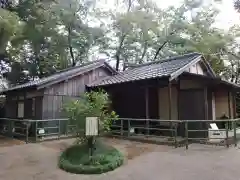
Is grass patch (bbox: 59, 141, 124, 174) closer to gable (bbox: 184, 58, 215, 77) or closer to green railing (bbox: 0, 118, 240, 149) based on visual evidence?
green railing (bbox: 0, 118, 240, 149)

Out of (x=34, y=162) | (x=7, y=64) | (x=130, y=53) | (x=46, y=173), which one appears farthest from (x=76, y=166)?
(x=130, y=53)

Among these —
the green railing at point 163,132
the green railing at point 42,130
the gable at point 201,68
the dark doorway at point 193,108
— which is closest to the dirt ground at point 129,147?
the green railing at point 163,132

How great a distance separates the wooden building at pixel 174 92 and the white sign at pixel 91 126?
11.7 ft

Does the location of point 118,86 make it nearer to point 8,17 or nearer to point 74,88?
point 74,88

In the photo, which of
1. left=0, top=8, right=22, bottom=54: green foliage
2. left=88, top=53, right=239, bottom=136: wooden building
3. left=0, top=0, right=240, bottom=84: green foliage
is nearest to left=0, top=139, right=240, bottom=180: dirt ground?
left=88, top=53, right=239, bottom=136: wooden building

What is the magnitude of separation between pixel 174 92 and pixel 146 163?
4976mm

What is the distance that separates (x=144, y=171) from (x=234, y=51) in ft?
59.7

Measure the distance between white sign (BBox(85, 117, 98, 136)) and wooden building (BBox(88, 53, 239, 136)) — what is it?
11.7 ft

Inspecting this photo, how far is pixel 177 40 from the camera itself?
19.7m

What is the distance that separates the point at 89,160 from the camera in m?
5.91

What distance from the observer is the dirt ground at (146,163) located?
5.15 m

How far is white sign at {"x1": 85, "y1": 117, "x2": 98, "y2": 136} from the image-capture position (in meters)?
5.84

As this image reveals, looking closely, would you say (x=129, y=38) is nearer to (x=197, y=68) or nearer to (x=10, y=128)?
(x=197, y=68)

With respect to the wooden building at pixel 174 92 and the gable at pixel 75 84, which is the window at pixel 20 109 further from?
the wooden building at pixel 174 92
